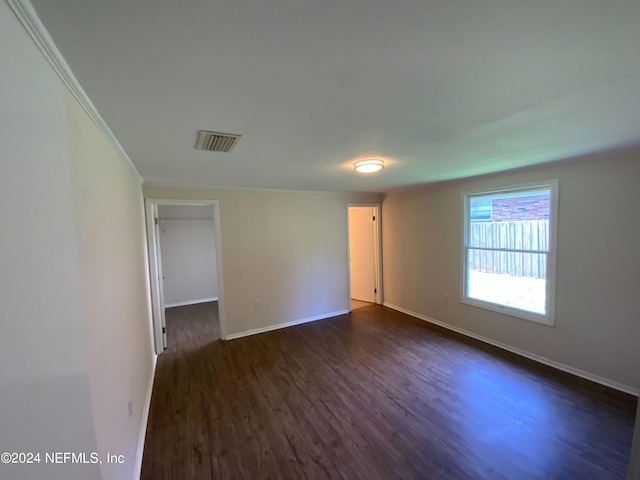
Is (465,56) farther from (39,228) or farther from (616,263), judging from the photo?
(616,263)

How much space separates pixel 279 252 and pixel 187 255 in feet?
9.78

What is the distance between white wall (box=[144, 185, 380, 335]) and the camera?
4.04 metres

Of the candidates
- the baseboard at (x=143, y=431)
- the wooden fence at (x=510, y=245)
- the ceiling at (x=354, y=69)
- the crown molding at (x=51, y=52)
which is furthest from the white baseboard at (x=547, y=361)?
the crown molding at (x=51, y=52)

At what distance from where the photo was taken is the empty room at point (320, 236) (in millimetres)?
779

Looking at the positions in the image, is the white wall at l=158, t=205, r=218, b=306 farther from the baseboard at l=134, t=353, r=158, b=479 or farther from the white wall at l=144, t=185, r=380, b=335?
the baseboard at l=134, t=353, r=158, b=479

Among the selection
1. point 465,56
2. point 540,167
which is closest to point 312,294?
point 540,167

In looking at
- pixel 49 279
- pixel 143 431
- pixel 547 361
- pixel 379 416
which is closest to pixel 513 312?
pixel 547 361

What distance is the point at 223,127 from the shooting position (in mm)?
1608

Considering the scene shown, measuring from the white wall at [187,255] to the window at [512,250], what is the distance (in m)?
5.06

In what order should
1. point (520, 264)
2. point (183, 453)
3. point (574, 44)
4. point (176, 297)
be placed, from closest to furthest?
1. point (574, 44)
2. point (183, 453)
3. point (520, 264)
4. point (176, 297)

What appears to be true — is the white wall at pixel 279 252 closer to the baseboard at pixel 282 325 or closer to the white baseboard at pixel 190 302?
the baseboard at pixel 282 325

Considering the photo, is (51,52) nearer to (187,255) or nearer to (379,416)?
(379,416)

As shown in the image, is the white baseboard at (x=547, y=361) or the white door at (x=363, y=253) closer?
the white baseboard at (x=547, y=361)

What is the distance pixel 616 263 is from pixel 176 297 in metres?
7.21
